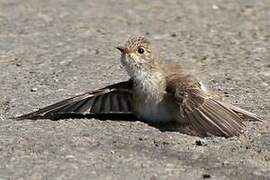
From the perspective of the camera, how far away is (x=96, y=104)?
25.1 ft

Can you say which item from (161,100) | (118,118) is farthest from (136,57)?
(118,118)

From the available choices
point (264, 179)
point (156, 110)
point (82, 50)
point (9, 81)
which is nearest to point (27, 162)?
point (156, 110)

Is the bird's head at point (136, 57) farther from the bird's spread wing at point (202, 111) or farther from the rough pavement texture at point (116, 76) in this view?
the rough pavement texture at point (116, 76)

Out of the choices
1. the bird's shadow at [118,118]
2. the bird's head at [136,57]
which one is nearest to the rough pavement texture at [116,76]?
the bird's shadow at [118,118]

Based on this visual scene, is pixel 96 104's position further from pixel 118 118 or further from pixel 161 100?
pixel 161 100

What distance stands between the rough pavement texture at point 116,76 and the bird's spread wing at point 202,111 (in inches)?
4.3

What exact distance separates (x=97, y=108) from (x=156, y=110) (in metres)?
0.71

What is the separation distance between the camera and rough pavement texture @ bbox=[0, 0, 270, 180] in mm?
6387

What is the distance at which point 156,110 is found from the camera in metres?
7.18

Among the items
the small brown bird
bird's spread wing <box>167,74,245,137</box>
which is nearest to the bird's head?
the small brown bird

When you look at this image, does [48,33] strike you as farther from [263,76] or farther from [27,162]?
[27,162]

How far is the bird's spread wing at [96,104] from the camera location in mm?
7578

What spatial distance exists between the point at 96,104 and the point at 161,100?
2.53 ft

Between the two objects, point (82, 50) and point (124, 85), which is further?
point (82, 50)
